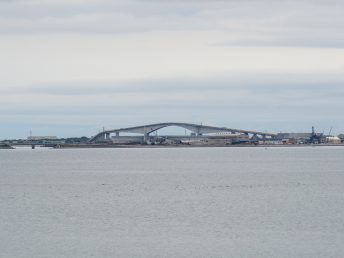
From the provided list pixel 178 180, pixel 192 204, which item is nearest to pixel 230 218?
pixel 192 204

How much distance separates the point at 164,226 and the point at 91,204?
990 cm

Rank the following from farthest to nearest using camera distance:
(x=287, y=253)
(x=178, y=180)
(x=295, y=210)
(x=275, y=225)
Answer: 1. (x=178, y=180)
2. (x=295, y=210)
3. (x=275, y=225)
4. (x=287, y=253)

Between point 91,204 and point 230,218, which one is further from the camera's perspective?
point 91,204

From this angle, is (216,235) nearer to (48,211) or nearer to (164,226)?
(164,226)

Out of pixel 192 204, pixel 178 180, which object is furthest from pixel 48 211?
pixel 178 180

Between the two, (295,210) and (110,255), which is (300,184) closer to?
(295,210)

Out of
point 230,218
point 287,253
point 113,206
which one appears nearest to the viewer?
point 287,253

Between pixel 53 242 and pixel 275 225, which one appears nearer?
pixel 53 242

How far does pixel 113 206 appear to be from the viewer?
1646 inches

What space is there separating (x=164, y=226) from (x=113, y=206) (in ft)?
27.4

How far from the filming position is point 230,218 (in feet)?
118

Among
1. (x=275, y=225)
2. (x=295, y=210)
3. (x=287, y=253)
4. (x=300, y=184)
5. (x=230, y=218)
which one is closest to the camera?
(x=287, y=253)

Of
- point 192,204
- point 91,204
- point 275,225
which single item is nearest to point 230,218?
point 275,225

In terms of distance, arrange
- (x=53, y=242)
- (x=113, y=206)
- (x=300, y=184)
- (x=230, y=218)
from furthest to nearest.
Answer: (x=300, y=184)
(x=113, y=206)
(x=230, y=218)
(x=53, y=242)
